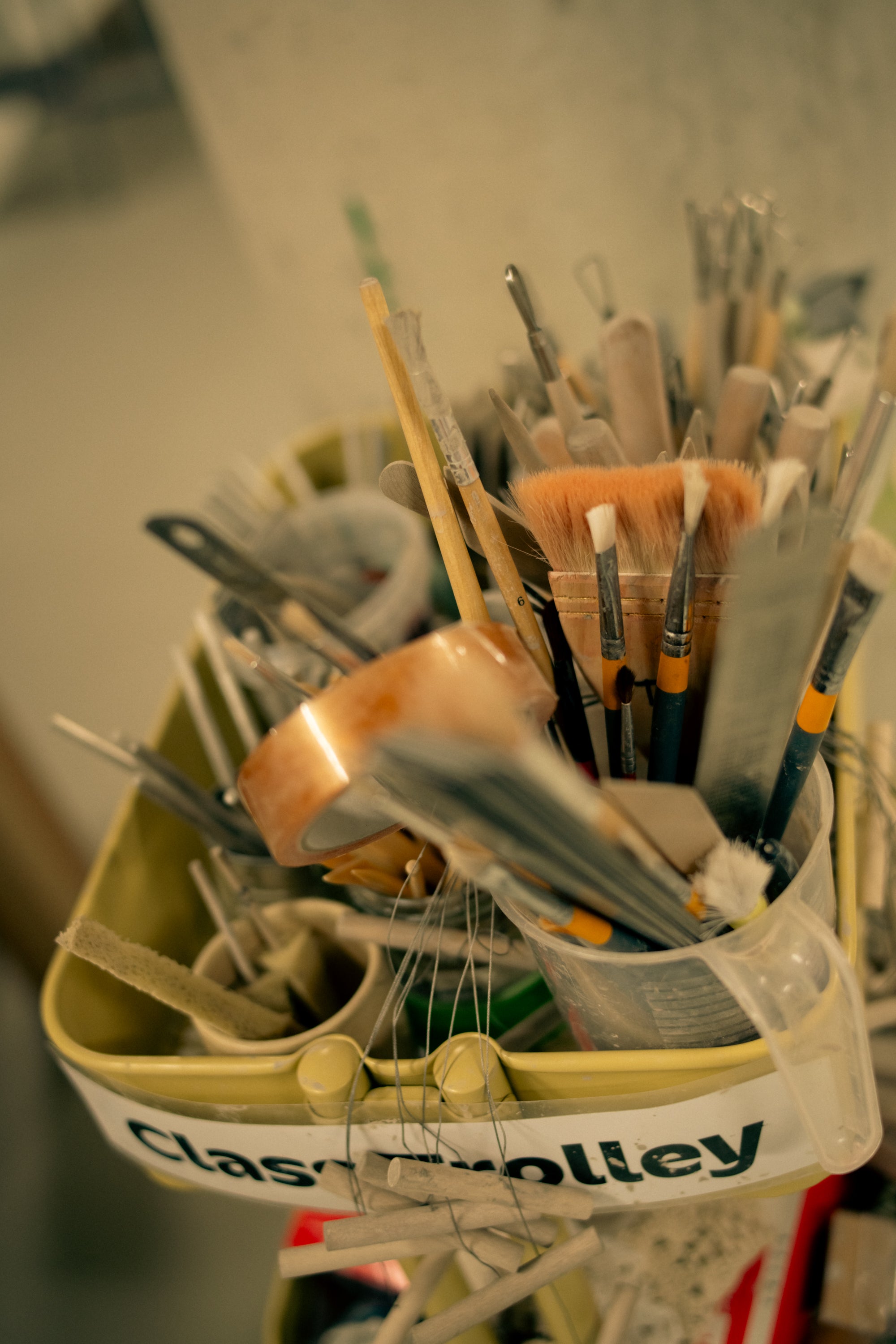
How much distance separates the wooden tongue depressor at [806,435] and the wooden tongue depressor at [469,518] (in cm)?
9

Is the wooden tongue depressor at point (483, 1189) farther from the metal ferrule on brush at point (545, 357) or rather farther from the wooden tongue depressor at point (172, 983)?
the metal ferrule on brush at point (545, 357)

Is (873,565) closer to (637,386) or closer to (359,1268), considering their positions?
(637,386)

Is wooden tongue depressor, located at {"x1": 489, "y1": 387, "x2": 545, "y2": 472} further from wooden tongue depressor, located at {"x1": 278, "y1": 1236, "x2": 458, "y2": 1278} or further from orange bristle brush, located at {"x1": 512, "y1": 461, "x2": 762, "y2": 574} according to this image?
wooden tongue depressor, located at {"x1": 278, "y1": 1236, "x2": 458, "y2": 1278}

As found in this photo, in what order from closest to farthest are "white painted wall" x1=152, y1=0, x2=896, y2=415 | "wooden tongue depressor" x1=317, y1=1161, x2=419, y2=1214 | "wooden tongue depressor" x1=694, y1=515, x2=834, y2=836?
"wooden tongue depressor" x1=694, y1=515, x2=834, y2=836
"wooden tongue depressor" x1=317, y1=1161, x2=419, y2=1214
"white painted wall" x1=152, y1=0, x2=896, y2=415

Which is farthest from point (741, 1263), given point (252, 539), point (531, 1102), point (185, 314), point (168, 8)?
point (185, 314)

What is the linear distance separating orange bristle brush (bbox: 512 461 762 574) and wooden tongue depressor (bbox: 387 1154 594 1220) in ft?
0.60

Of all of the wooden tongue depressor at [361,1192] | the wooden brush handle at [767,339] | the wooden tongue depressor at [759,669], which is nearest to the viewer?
the wooden tongue depressor at [759,669]

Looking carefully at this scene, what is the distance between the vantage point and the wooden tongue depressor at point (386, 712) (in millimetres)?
184

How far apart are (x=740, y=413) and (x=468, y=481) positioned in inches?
5.5

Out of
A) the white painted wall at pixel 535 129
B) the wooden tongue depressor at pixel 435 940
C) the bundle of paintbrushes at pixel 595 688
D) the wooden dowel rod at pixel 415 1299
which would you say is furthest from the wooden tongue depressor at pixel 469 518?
the white painted wall at pixel 535 129

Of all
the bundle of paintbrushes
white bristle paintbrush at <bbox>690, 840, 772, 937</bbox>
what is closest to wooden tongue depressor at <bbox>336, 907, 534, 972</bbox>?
the bundle of paintbrushes

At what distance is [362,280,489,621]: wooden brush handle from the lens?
24cm

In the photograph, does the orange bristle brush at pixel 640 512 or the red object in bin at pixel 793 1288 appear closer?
the orange bristle brush at pixel 640 512

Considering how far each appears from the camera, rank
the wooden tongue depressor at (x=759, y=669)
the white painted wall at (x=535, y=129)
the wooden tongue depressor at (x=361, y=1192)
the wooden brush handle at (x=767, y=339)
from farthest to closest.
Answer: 1. the white painted wall at (x=535, y=129)
2. the wooden brush handle at (x=767, y=339)
3. the wooden tongue depressor at (x=361, y=1192)
4. the wooden tongue depressor at (x=759, y=669)
